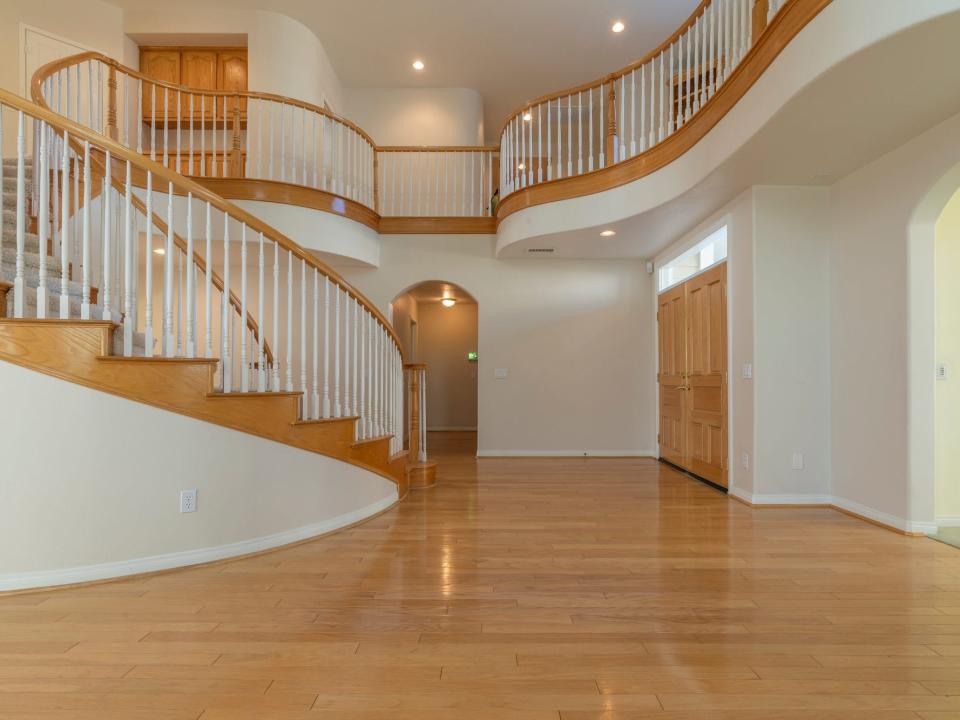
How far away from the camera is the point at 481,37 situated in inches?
267

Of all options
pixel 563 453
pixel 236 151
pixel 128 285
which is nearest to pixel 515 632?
pixel 128 285

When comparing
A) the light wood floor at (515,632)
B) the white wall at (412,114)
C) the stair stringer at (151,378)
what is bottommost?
the light wood floor at (515,632)

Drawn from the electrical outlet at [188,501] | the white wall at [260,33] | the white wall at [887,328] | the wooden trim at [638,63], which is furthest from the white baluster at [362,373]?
the white wall at [260,33]

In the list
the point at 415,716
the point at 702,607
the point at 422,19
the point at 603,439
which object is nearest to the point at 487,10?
the point at 422,19

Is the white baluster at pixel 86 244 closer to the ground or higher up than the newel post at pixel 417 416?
higher up

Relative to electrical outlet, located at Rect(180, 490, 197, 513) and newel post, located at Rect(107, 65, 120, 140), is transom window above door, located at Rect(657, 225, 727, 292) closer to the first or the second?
electrical outlet, located at Rect(180, 490, 197, 513)

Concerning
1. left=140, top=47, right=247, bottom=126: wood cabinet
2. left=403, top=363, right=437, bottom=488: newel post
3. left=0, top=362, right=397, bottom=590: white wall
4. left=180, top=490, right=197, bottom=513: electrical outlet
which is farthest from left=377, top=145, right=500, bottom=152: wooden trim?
left=180, top=490, right=197, bottom=513: electrical outlet

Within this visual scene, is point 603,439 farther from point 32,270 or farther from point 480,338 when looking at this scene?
point 32,270

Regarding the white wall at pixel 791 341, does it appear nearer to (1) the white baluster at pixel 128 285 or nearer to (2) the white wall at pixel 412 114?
(1) the white baluster at pixel 128 285

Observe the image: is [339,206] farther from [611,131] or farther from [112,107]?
[611,131]

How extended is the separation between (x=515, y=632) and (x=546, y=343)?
4.95m

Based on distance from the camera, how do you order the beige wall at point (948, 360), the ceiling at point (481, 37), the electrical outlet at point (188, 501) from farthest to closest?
the ceiling at point (481, 37)
the beige wall at point (948, 360)
the electrical outlet at point (188, 501)

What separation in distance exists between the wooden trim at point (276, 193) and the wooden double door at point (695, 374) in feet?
13.2

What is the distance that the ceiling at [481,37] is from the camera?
20.5 feet
